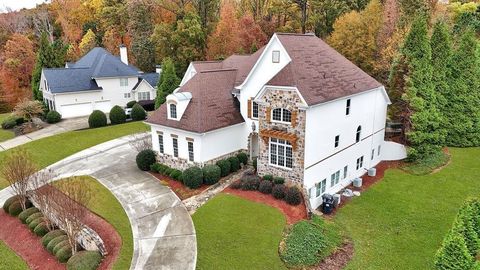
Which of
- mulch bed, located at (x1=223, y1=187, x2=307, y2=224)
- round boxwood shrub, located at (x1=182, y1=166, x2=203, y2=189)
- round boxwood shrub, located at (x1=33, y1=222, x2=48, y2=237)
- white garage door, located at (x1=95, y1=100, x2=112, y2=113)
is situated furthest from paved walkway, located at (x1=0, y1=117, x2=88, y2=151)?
mulch bed, located at (x1=223, y1=187, x2=307, y2=224)

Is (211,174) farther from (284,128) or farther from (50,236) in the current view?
(50,236)

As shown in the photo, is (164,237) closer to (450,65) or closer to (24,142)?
(24,142)

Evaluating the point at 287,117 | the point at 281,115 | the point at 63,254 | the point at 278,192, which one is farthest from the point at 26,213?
the point at 287,117

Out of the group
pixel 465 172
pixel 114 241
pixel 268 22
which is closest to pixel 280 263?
pixel 114 241

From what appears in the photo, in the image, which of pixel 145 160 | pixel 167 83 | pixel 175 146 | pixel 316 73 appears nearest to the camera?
pixel 316 73

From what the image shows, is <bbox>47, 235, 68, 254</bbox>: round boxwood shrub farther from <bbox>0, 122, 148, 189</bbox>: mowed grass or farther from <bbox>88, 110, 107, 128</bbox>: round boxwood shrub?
<bbox>88, 110, 107, 128</bbox>: round boxwood shrub

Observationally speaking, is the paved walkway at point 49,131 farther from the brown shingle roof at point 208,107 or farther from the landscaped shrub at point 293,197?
the landscaped shrub at point 293,197

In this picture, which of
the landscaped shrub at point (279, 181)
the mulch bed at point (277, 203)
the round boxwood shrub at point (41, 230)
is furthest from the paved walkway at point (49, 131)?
the landscaped shrub at point (279, 181)

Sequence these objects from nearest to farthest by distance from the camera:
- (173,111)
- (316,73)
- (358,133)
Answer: (316,73)
(173,111)
(358,133)
